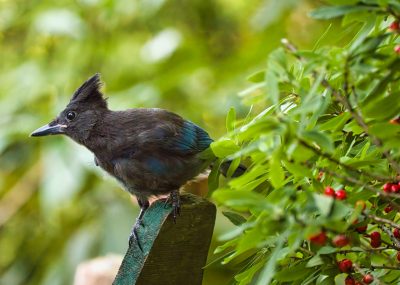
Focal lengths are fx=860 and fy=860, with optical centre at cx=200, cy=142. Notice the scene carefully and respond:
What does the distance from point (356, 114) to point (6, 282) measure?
15.2 feet

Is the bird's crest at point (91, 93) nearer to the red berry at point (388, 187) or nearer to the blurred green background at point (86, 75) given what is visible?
the blurred green background at point (86, 75)

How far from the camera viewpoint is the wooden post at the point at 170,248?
2.06 metres

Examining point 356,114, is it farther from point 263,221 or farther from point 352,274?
point 352,274

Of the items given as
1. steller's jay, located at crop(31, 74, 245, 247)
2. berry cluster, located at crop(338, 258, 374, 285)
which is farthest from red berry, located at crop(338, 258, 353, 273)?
steller's jay, located at crop(31, 74, 245, 247)

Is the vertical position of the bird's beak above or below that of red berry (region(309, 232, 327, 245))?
below

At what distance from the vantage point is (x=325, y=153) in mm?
1448

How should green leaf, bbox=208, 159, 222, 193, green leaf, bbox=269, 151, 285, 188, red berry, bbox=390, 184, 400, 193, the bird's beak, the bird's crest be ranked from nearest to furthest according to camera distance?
green leaf, bbox=269, 151, 285, 188 < red berry, bbox=390, 184, 400, 193 < green leaf, bbox=208, 159, 222, 193 < the bird's crest < the bird's beak

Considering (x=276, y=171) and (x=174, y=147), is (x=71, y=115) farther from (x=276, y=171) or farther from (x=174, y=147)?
(x=276, y=171)

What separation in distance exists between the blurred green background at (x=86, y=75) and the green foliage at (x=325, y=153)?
2521 millimetres

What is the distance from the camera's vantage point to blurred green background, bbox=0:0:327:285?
4.45 meters

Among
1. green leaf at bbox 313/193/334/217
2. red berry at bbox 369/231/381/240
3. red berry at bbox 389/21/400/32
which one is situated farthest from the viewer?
red berry at bbox 369/231/381/240

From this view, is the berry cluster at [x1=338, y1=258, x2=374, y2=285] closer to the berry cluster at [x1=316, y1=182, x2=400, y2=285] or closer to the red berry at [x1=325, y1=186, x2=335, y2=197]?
the berry cluster at [x1=316, y1=182, x2=400, y2=285]

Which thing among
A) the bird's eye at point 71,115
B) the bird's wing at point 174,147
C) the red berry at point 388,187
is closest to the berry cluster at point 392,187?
the red berry at point 388,187

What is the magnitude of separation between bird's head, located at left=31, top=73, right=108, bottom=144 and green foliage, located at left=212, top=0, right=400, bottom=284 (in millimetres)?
1581
